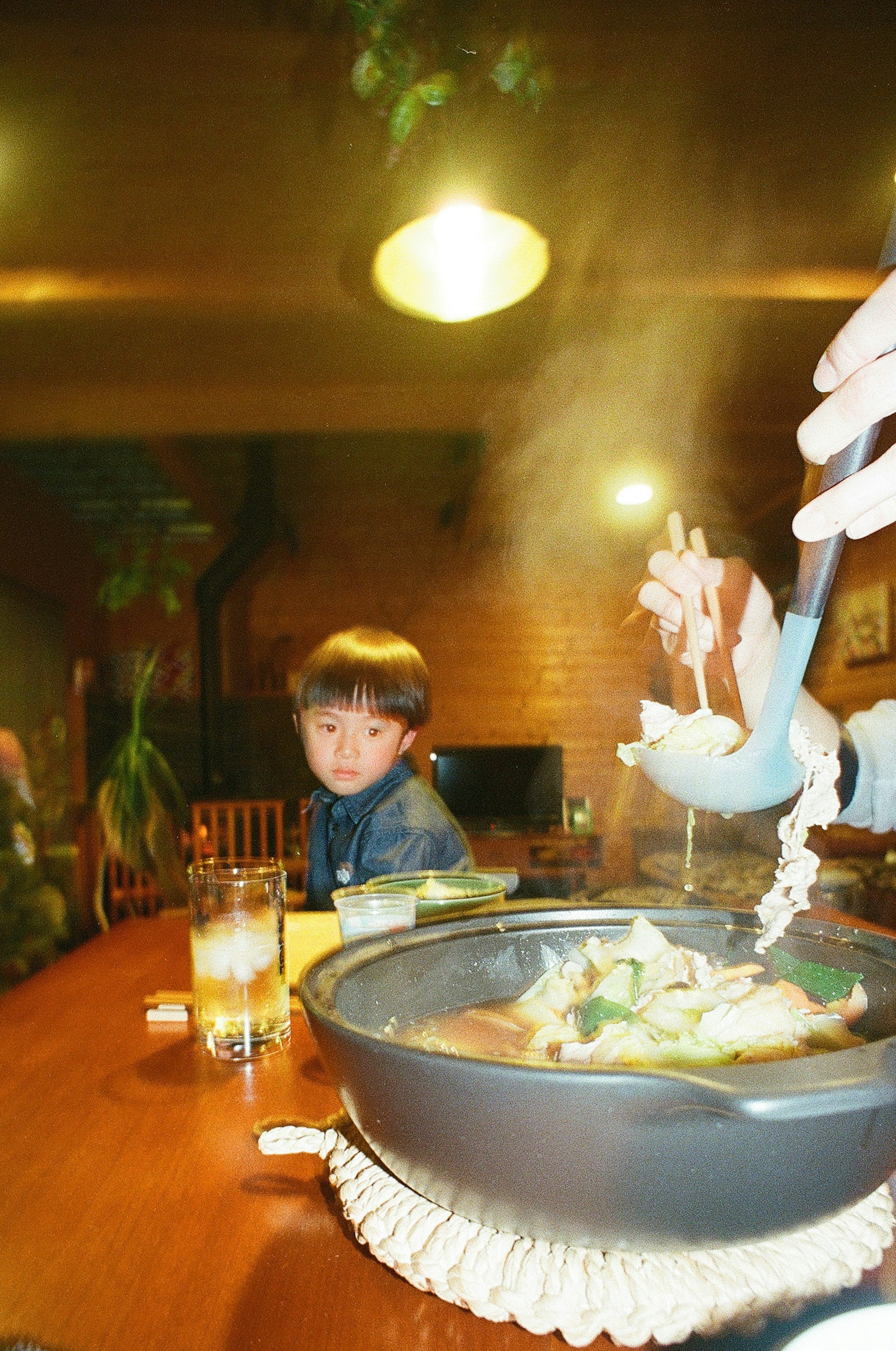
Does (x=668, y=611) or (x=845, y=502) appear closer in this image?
(x=845, y=502)

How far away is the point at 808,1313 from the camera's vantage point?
1.42ft

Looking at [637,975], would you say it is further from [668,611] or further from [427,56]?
[427,56]

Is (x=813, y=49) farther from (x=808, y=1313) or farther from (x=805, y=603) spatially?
(x=808, y=1313)

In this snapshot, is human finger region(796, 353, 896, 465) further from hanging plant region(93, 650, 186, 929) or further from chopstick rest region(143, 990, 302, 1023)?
hanging plant region(93, 650, 186, 929)

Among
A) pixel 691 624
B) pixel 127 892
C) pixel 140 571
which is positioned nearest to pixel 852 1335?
pixel 691 624

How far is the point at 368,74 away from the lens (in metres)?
1.66

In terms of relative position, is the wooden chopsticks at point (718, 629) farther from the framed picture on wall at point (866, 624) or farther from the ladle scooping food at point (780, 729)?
the framed picture on wall at point (866, 624)

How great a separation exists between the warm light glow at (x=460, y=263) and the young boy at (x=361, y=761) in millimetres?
901

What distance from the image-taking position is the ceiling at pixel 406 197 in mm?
1843

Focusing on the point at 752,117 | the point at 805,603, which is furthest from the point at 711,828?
the point at 805,603

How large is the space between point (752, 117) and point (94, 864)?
4189 mm

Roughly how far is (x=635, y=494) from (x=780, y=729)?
373 centimetres

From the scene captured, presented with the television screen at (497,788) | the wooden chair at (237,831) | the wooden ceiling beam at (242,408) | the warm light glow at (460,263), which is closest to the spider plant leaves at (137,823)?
the wooden chair at (237,831)

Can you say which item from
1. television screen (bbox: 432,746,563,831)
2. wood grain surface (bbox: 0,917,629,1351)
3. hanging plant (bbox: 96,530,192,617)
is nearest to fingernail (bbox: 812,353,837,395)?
wood grain surface (bbox: 0,917,629,1351)
